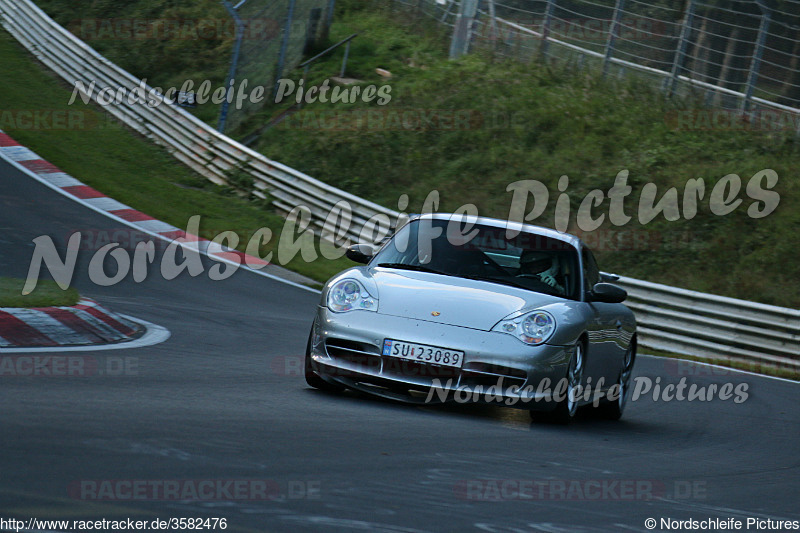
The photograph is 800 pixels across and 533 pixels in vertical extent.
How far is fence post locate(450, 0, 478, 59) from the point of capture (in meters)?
27.0

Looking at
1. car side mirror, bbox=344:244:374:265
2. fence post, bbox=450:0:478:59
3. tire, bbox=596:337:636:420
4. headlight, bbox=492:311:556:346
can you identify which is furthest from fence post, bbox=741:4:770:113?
headlight, bbox=492:311:556:346

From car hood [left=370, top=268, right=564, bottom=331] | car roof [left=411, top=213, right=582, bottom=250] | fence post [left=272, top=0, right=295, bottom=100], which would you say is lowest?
car hood [left=370, top=268, right=564, bottom=331]

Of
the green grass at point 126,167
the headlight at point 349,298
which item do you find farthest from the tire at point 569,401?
the green grass at point 126,167

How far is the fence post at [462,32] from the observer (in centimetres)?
2698

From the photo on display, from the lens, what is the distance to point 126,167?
845 inches

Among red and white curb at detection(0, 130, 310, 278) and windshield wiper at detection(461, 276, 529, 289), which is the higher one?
windshield wiper at detection(461, 276, 529, 289)

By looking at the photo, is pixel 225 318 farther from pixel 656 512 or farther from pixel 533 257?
pixel 656 512

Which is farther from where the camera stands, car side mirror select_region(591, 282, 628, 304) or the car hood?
car side mirror select_region(591, 282, 628, 304)

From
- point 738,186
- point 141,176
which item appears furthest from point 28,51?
point 738,186

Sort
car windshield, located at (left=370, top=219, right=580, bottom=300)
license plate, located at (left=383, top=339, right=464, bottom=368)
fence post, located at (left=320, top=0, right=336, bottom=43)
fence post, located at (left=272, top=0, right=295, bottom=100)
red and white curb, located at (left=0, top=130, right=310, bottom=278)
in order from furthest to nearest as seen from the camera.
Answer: fence post, located at (left=320, top=0, right=336, bottom=43), fence post, located at (left=272, top=0, right=295, bottom=100), red and white curb, located at (left=0, top=130, right=310, bottom=278), car windshield, located at (left=370, top=219, right=580, bottom=300), license plate, located at (left=383, top=339, right=464, bottom=368)

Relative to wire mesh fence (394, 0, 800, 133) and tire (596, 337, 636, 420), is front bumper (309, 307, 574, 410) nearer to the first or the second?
tire (596, 337, 636, 420)

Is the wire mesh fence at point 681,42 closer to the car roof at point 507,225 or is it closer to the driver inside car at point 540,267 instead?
the car roof at point 507,225

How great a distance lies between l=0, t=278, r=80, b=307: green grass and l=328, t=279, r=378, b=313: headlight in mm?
2140

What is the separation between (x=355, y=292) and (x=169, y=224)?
1105cm
